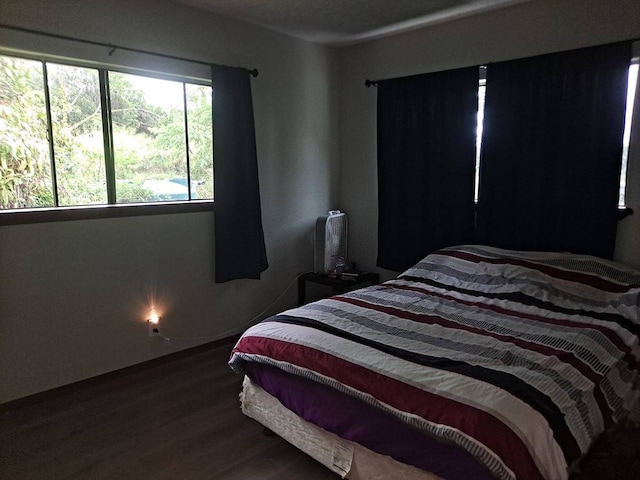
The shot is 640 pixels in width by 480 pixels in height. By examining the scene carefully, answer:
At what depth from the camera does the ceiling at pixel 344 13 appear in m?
2.95

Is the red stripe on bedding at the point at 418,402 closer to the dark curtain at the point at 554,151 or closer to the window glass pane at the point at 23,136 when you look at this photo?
the window glass pane at the point at 23,136

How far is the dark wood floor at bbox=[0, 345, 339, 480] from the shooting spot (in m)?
2.03

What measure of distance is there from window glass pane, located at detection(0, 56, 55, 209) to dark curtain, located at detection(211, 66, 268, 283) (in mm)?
1075

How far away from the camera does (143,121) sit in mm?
2967

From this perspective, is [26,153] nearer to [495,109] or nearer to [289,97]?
[289,97]

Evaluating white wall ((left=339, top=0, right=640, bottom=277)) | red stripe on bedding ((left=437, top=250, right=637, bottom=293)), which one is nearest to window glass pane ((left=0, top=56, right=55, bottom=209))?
white wall ((left=339, top=0, right=640, bottom=277))

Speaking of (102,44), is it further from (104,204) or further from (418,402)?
(418,402)

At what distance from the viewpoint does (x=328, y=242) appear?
3.80 meters

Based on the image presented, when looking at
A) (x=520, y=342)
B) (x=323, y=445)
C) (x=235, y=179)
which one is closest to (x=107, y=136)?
(x=235, y=179)

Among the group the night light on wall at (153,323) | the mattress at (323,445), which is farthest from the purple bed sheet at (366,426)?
the night light on wall at (153,323)

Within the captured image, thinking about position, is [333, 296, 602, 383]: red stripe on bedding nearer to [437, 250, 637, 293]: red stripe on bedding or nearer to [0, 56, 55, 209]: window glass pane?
[437, 250, 637, 293]: red stripe on bedding

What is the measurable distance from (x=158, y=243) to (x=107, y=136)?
0.76 meters

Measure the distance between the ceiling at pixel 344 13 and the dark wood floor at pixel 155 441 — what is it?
2543mm

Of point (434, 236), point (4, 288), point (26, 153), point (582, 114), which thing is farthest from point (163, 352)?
point (582, 114)
